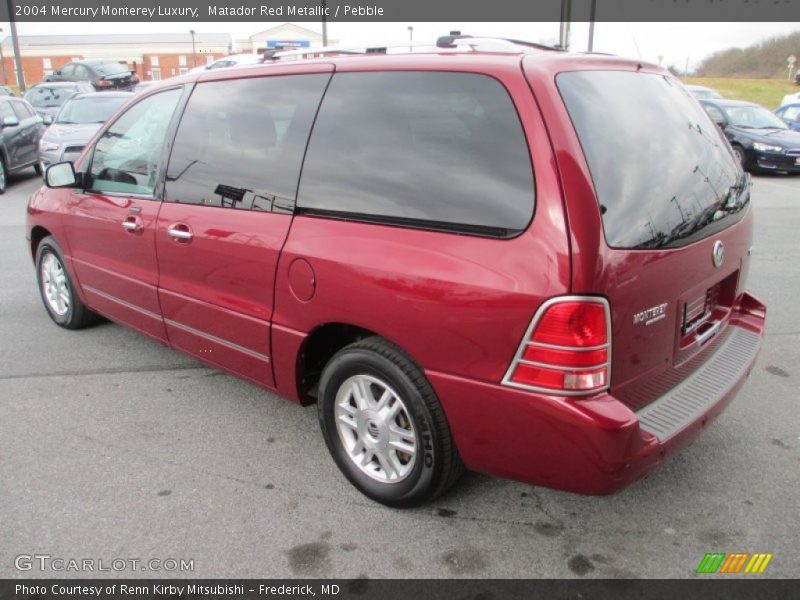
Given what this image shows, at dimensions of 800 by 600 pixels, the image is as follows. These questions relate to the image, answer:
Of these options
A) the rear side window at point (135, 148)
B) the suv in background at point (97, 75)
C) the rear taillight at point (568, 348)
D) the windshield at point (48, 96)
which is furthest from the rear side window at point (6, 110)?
the rear taillight at point (568, 348)

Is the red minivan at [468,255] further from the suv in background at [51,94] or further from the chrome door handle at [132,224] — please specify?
the suv in background at [51,94]

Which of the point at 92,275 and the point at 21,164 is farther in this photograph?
the point at 21,164

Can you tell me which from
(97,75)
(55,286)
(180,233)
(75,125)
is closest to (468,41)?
(180,233)

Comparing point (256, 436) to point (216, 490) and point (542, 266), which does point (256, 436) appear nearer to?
point (216, 490)

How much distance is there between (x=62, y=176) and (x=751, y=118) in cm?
1509

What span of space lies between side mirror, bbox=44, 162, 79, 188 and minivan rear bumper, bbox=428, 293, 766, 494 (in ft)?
10.1

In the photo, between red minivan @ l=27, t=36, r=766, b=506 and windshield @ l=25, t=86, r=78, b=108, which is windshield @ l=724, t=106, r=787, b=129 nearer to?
red minivan @ l=27, t=36, r=766, b=506

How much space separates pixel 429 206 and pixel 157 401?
2.32m

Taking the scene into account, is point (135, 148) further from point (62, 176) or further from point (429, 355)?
point (429, 355)

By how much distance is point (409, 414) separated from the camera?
2.61 meters

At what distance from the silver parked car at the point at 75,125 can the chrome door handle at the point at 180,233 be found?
29.9ft

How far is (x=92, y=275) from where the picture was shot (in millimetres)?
4371
